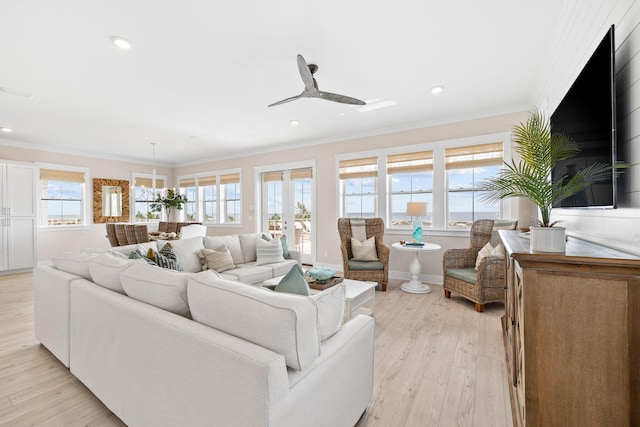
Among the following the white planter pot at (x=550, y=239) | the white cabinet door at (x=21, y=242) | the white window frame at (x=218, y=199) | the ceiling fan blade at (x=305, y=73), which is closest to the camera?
the white planter pot at (x=550, y=239)

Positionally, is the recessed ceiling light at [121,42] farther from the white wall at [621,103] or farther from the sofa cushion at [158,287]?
the white wall at [621,103]

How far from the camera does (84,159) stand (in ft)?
21.5

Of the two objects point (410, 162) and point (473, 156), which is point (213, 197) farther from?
point (473, 156)

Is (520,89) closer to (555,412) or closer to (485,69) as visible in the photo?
(485,69)

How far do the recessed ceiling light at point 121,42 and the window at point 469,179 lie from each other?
423 cm

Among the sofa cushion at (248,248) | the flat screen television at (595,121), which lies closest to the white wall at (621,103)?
the flat screen television at (595,121)

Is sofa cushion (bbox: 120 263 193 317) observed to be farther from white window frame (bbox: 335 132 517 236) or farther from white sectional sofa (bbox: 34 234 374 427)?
white window frame (bbox: 335 132 517 236)

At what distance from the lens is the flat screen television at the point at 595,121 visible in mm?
1247

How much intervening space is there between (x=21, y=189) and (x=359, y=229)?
648 cm

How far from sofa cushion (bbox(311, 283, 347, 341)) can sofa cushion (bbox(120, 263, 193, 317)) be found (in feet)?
2.25

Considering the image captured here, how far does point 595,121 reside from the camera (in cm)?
138

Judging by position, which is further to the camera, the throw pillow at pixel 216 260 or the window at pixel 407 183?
the window at pixel 407 183

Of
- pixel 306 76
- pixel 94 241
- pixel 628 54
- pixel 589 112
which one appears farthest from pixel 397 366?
pixel 94 241

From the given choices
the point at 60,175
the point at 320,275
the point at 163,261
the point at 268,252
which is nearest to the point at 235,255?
the point at 268,252
